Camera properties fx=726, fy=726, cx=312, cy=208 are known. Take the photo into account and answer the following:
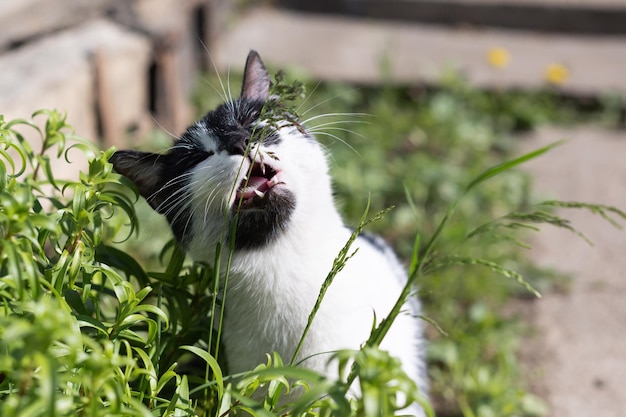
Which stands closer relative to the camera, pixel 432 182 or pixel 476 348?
pixel 476 348

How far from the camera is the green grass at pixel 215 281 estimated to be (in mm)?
1075

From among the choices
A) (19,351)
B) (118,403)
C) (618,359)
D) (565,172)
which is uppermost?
(19,351)

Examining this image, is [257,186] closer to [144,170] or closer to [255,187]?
[255,187]

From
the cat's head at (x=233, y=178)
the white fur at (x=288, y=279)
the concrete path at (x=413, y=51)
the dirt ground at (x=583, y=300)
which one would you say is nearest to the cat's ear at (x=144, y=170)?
the cat's head at (x=233, y=178)

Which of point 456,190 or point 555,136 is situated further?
point 555,136

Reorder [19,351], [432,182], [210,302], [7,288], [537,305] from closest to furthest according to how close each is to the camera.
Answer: [19,351], [7,288], [210,302], [537,305], [432,182]

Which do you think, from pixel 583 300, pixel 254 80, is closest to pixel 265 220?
pixel 254 80

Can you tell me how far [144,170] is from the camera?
1.75m

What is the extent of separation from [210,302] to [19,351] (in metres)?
0.77

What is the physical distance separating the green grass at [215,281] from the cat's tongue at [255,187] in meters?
0.24

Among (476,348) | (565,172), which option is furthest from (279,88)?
(565,172)

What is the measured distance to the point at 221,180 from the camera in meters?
1.60

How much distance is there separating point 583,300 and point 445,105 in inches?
63.3

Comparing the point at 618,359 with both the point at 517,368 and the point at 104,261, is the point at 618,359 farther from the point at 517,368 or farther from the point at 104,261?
the point at 104,261
